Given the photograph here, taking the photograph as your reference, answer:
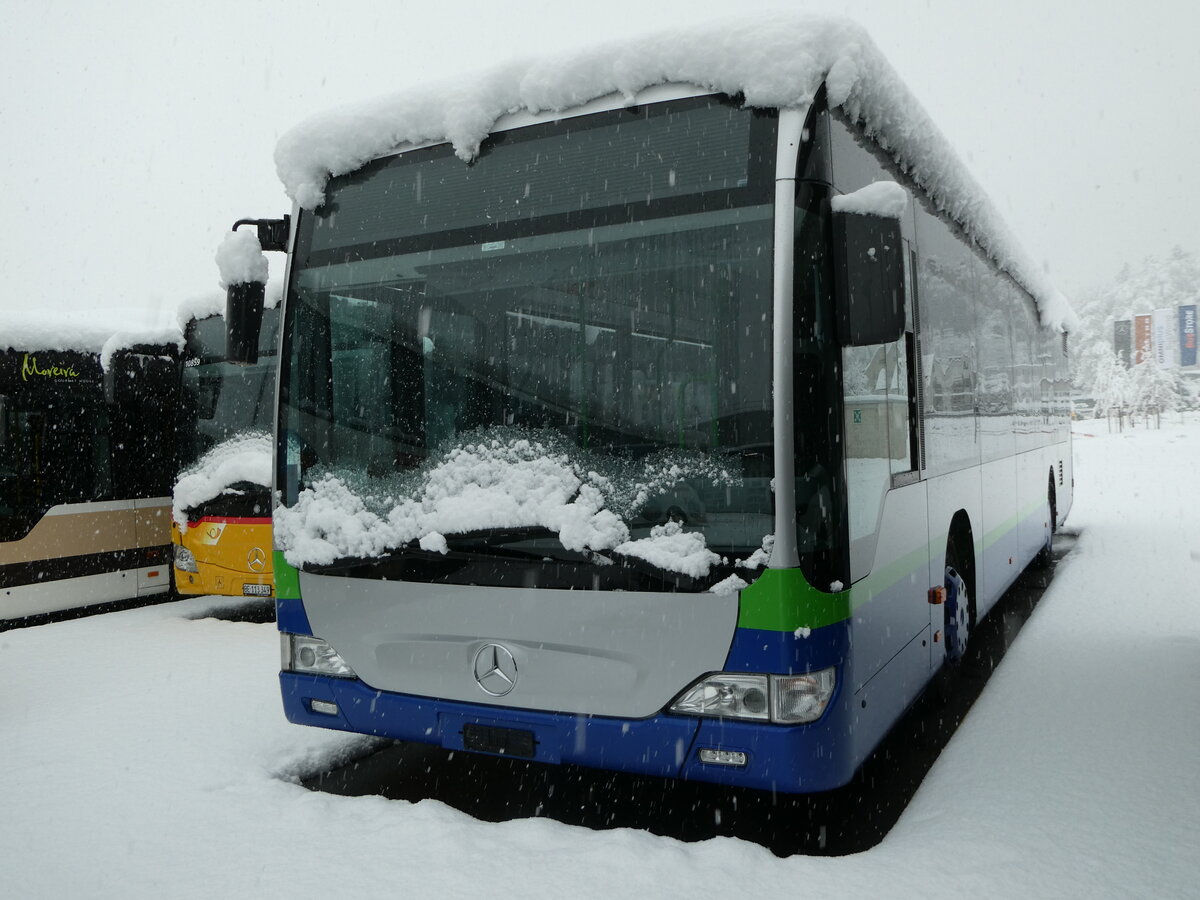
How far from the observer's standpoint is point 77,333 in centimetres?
923

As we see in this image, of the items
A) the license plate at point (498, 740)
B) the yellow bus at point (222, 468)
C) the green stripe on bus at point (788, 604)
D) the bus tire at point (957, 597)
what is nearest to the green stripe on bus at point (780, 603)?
the green stripe on bus at point (788, 604)

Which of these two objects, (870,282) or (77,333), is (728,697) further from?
(77,333)

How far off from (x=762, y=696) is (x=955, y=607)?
272cm

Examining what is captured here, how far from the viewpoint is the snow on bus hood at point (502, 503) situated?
10.8 ft

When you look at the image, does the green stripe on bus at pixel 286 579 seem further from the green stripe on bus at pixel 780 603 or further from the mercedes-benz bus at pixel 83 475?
the mercedes-benz bus at pixel 83 475

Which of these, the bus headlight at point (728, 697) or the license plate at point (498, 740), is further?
the license plate at point (498, 740)

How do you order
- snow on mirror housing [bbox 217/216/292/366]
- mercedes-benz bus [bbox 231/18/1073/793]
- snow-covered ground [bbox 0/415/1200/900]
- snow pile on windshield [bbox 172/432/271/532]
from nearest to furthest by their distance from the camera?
snow-covered ground [bbox 0/415/1200/900] → mercedes-benz bus [bbox 231/18/1073/793] → snow on mirror housing [bbox 217/216/292/366] → snow pile on windshield [bbox 172/432/271/532]

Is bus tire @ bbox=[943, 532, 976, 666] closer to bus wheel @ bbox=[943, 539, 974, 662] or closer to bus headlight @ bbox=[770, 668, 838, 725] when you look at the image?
bus wheel @ bbox=[943, 539, 974, 662]

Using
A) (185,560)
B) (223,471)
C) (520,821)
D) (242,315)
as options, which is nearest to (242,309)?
(242,315)

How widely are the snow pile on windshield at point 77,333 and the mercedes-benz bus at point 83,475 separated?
0.05 m

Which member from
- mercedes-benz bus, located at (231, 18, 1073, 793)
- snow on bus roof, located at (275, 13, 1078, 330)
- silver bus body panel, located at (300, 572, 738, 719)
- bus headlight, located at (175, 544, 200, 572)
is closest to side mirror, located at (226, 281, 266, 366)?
mercedes-benz bus, located at (231, 18, 1073, 793)

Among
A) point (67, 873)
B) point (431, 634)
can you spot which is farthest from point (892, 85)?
point (67, 873)

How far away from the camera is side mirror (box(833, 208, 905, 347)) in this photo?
10.7 ft

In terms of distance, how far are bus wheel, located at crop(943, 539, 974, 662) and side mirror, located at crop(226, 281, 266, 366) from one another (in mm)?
3718
